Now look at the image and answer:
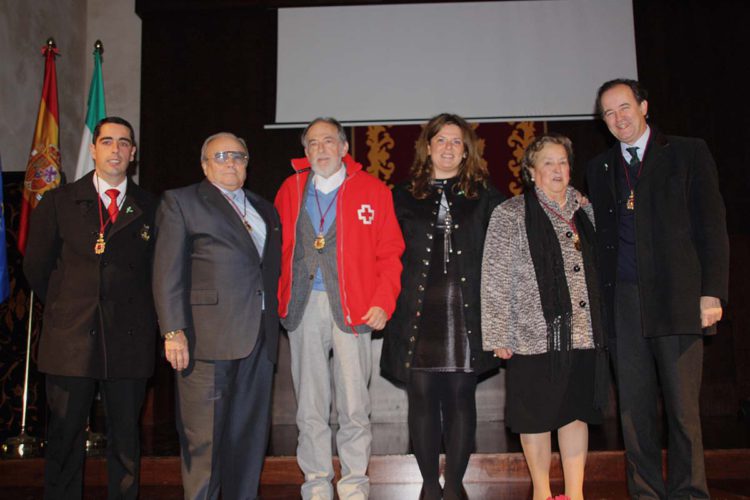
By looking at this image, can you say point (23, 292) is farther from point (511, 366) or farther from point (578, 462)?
point (578, 462)

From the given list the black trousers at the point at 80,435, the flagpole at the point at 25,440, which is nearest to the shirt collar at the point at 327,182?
the black trousers at the point at 80,435

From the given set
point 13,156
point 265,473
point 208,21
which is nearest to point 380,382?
point 265,473

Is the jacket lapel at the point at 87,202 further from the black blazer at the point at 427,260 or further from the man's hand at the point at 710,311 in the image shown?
the man's hand at the point at 710,311

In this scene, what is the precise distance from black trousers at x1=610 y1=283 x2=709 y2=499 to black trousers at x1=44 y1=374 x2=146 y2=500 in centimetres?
199

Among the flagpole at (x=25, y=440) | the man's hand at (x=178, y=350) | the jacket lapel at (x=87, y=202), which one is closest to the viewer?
the man's hand at (x=178, y=350)

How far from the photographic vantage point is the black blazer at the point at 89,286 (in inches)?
100

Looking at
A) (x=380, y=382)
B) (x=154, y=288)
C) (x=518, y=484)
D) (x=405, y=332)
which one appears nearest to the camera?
(x=154, y=288)

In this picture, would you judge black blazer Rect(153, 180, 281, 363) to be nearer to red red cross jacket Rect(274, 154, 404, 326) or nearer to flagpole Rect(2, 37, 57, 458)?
red red cross jacket Rect(274, 154, 404, 326)

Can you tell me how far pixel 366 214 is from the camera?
9.11 feet

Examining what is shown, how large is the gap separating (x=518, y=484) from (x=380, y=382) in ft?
4.85

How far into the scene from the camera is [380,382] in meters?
4.57

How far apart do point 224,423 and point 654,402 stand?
5.69ft

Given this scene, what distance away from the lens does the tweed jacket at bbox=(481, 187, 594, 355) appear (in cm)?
253

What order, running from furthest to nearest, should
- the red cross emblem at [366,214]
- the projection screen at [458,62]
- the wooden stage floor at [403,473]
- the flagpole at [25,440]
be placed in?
the projection screen at [458,62] → the flagpole at [25,440] → the wooden stage floor at [403,473] → the red cross emblem at [366,214]
